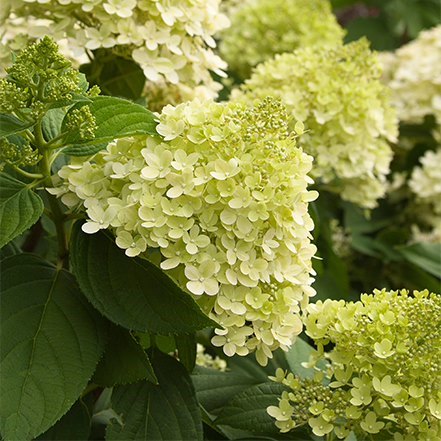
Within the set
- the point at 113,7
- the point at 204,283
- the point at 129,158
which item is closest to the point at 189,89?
the point at 113,7

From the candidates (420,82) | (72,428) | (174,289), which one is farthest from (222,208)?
(420,82)

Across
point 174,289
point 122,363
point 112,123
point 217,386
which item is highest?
point 112,123

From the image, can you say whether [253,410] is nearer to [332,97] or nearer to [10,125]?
[10,125]

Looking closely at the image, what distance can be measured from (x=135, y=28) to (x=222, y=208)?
381 millimetres

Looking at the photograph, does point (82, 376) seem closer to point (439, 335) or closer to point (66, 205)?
point (66, 205)

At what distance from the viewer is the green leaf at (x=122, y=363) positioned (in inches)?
34.2

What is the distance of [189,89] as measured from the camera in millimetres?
1285

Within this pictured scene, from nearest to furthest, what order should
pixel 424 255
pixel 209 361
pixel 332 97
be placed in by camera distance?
pixel 209 361 < pixel 332 97 < pixel 424 255

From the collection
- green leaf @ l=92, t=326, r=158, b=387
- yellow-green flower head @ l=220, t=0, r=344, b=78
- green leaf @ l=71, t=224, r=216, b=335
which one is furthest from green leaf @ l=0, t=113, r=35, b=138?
yellow-green flower head @ l=220, t=0, r=344, b=78

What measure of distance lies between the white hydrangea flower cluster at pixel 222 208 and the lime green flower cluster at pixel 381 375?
57mm

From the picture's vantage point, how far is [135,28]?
112cm

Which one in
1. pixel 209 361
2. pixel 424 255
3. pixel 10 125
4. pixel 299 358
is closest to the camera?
pixel 10 125

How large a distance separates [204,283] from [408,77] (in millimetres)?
A: 1202

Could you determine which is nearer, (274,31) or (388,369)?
(388,369)
